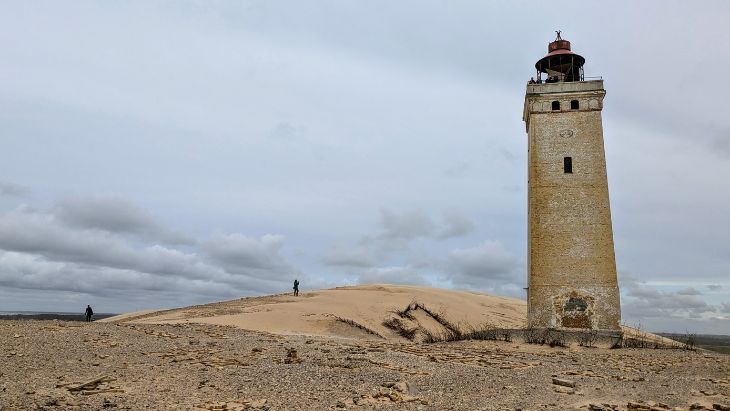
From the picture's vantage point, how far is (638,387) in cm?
1045

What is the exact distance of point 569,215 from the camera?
21.4 metres

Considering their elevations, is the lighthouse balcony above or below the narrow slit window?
above

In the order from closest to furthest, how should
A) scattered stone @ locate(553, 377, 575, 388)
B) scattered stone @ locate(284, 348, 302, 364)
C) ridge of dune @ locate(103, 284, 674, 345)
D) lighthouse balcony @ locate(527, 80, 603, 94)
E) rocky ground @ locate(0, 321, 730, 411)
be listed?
rocky ground @ locate(0, 321, 730, 411)
scattered stone @ locate(553, 377, 575, 388)
scattered stone @ locate(284, 348, 302, 364)
ridge of dune @ locate(103, 284, 674, 345)
lighthouse balcony @ locate(527, 80, 603, 94)

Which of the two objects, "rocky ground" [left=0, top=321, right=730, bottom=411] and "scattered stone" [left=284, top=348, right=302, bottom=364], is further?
"scattered stone" [left=284, top=348, right=302, bottom=364]

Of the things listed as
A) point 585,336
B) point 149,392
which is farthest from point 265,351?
point 585,336

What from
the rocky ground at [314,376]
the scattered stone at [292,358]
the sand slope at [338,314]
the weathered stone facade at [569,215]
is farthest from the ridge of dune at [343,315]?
the scattered stone at [292,358]

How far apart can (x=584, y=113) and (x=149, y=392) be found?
19899 mm

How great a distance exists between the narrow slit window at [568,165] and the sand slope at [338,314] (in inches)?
398

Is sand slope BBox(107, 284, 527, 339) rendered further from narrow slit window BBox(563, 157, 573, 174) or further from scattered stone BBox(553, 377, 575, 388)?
scattered stone BBox(553, 377, 575, 388)

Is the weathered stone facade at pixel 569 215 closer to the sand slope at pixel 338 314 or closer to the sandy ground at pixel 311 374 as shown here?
the sandy ground at pixel 311 374

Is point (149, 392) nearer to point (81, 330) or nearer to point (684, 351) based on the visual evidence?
point (81, 330)

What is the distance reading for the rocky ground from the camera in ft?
29.2

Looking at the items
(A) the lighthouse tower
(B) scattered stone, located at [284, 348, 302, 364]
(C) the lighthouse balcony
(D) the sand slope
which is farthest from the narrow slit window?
(B) scattered stone, located at [284, 348, 302, 364]

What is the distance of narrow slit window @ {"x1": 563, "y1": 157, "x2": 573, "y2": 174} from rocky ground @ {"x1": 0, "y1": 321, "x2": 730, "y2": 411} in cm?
851
